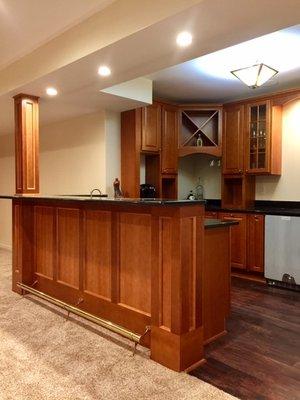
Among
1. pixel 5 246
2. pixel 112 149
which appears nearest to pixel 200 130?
pixel 112 149

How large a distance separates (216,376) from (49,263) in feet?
7.35

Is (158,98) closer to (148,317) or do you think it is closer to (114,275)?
(114,275)

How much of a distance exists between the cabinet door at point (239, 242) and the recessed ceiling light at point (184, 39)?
9.39 feet

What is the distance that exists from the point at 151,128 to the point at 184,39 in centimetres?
246

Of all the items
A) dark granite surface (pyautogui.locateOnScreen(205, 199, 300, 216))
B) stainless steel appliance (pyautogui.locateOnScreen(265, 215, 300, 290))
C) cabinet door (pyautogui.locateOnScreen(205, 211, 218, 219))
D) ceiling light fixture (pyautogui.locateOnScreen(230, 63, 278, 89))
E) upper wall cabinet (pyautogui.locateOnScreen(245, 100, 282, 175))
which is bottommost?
stainless steel appliance (pyautogui.locateOnScreen(265, 215, 300, 290))

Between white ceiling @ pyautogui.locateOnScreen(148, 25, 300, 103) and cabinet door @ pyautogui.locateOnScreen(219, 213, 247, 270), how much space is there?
183 centimetres

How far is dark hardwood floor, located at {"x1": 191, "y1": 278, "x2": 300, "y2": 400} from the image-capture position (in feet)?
6.68

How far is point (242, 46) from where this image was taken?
10.9ft

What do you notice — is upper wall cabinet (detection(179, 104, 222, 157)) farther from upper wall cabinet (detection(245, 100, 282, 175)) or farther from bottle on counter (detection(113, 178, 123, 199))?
bottle on counter (detection(113, 178, 123, 199))

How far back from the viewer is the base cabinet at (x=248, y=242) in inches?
176

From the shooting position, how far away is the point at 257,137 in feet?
15.9

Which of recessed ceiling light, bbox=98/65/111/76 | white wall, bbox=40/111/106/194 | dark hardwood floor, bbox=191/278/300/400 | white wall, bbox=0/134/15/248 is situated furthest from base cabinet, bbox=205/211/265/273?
white wall, bbox=0/134/15/248

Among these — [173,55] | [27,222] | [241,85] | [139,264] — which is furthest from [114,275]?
[241,85]

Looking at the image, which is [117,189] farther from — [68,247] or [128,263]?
[128,263]
